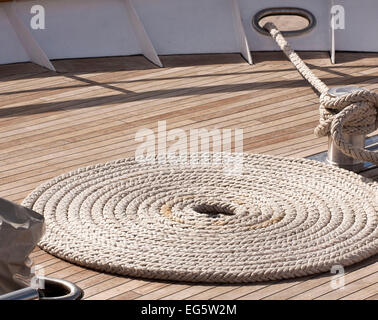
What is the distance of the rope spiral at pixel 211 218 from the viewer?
9.52ft

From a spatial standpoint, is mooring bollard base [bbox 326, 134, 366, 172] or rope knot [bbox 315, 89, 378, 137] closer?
rope knot [bbox 315, 89, 378, 137]

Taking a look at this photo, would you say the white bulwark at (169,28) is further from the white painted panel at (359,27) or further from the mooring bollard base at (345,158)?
the mooring bollard base at (345,158)

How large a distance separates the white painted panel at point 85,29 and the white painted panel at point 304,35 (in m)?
0.69

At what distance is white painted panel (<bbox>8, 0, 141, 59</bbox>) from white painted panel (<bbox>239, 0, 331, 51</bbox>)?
695mm

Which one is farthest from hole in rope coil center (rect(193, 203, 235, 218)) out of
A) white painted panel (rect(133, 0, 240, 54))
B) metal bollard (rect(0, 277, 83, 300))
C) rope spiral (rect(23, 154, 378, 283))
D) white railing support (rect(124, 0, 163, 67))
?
white painted panel (rect(133, 0, 240, 54))

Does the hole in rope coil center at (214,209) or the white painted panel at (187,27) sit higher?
the white painted panel at (187,27)

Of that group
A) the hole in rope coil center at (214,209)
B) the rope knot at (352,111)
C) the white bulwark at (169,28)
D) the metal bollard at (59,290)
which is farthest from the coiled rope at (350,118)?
the white bulwark at (169,28)

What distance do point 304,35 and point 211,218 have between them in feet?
8.32

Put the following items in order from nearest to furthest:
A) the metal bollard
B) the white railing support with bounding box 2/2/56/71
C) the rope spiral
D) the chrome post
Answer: the metal bollard, the rope spiral, the chrome post, the white railing support with bounding box 2/2/56/71

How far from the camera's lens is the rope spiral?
2.90m

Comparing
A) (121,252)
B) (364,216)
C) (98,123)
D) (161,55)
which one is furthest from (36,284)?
(161,55)

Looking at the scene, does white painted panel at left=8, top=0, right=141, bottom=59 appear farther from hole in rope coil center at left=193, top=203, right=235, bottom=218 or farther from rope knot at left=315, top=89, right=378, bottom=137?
hole in rope coil center at left=193, top=203, right=235, bottom=218

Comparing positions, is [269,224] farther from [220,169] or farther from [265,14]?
[265,14]

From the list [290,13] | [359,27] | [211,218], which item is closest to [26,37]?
[290,13]
